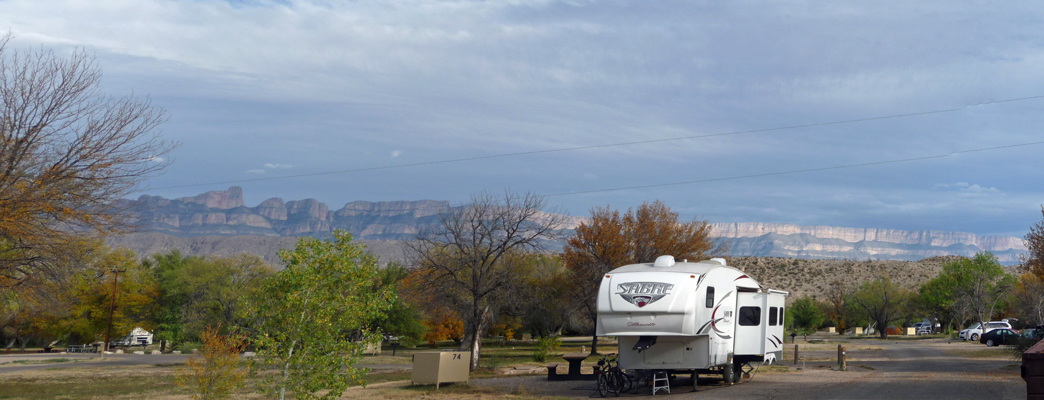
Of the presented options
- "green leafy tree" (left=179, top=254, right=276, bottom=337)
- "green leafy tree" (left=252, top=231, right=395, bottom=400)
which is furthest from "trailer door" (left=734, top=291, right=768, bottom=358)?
"green leafy tree" (left=179, top=254, right=276, bottom=337)

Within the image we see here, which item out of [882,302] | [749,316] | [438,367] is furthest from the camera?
[882,302]

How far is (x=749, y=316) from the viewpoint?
20.4 m

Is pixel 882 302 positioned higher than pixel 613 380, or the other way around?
pixel 882 302

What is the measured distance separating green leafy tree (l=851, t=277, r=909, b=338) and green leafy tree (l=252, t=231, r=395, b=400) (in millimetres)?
61772

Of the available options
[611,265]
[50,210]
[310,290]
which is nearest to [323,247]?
[310,290]

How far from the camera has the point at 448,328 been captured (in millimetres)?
52625

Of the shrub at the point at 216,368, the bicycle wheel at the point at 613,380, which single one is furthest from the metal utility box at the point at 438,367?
the shrub at the point at 216,368

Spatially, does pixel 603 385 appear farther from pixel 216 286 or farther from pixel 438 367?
pixel 216 286

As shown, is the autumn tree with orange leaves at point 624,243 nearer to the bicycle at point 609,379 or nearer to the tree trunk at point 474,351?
the tree trunk at point 474,351

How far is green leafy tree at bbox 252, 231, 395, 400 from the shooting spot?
11852 mm

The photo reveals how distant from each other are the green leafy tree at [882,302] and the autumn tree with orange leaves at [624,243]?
97.5 feet

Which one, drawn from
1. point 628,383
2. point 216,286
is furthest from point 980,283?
point 216,286

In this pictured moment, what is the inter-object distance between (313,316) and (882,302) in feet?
234

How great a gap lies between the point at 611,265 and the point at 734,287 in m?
21.4
